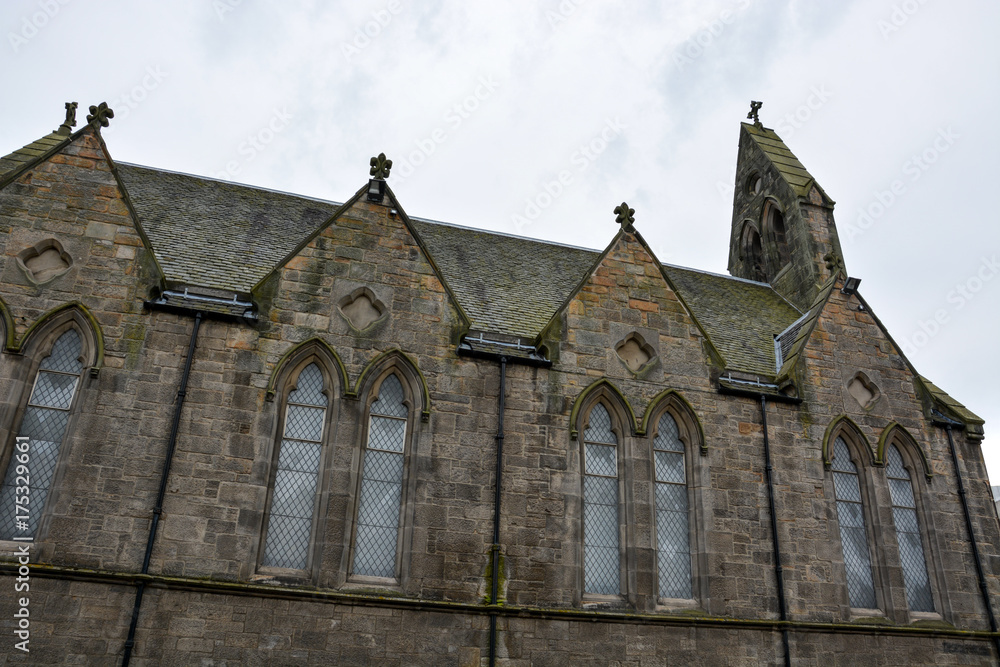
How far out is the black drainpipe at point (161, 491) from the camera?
10461mm

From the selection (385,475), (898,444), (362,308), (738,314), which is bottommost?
(385,475)

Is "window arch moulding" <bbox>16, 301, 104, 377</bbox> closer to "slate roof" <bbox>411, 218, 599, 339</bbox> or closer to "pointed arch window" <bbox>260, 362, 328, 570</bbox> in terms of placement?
"pointed arch window" <bbox>260, 362, 328, 570</bbox>

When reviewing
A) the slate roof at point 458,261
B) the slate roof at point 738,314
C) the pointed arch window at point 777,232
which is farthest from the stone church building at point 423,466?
the pointed arch window at point 777,232

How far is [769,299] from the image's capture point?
2234 centimetres

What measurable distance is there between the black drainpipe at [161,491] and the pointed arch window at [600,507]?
6.83 meters

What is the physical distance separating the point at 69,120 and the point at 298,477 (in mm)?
11712

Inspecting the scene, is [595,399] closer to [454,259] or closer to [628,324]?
[628,324]

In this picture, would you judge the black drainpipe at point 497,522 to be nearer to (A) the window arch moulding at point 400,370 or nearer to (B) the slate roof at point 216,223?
(A) the window arch moulding at point 400,370

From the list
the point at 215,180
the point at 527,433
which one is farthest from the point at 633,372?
the point at 215,180

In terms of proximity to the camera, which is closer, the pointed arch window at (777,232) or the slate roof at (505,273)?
the slate roof at (505,273)

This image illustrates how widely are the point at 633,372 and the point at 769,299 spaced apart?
963 cm

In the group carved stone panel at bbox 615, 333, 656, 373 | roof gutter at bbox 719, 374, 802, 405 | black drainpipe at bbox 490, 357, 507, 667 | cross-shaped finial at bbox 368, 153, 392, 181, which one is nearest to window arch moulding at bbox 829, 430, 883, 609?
roof gutter at bbox 719, 374, 802, 405

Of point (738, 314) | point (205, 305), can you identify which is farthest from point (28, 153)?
point (738, 314)

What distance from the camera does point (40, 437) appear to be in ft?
38.1
